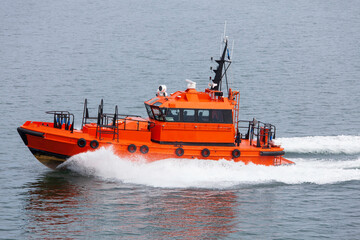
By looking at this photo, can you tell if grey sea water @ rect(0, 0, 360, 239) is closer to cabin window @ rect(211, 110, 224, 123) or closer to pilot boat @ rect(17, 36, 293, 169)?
pilot boat @ rect(17, 36, 293, 169)

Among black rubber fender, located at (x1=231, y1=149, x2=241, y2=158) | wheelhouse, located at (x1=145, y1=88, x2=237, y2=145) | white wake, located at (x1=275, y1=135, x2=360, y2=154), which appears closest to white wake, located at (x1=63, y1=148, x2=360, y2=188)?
black rubber fender, located at (x1=231, y1=149, x2=241, y2=158)

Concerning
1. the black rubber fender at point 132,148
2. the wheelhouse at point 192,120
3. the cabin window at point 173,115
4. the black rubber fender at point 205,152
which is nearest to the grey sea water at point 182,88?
the black rubber fender at point 205,152

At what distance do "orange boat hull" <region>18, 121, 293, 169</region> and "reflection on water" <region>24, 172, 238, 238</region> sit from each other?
3.92 ft

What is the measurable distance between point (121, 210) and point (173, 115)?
4952 mm

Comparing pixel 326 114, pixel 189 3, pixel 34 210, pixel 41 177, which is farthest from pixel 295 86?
pixel 189 3

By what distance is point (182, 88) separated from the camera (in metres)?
45.0

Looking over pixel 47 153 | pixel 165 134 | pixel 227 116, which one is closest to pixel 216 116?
pixel 227 116

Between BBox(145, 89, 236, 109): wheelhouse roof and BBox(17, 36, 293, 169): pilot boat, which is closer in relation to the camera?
BBox(17, 36, 293, 169): pilot boat

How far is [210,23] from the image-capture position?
238 ft

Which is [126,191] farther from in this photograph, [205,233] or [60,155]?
[205,233]

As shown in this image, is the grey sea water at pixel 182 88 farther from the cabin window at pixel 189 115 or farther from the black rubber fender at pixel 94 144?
the cabin window at pixel 189 115

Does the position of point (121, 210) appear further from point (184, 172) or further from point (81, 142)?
point (184, 172)

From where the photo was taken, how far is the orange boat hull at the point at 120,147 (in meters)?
23.0

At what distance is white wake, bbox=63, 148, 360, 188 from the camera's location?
76.2 feet
